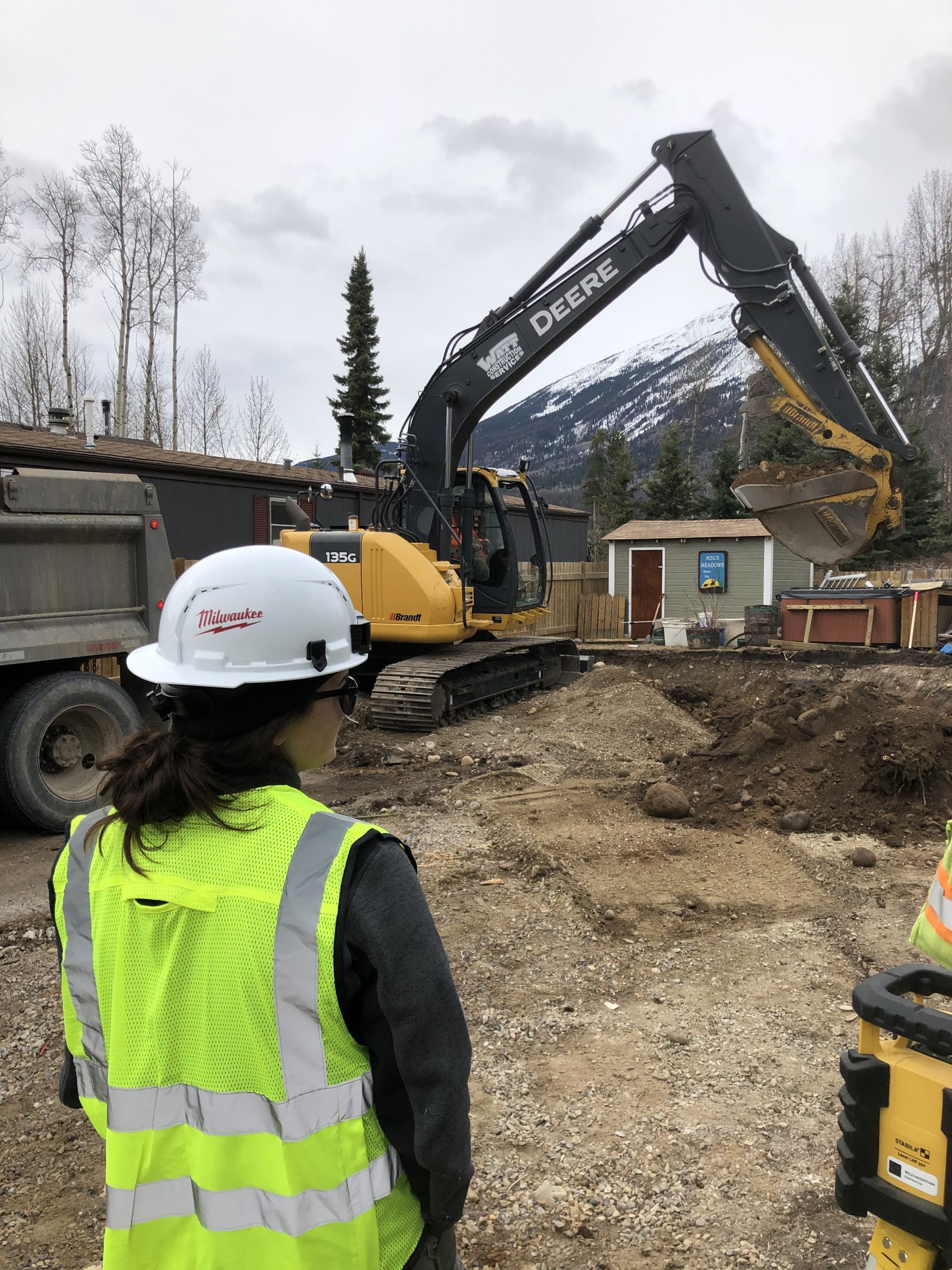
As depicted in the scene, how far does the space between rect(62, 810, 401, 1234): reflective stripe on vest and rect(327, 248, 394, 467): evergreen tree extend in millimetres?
36845

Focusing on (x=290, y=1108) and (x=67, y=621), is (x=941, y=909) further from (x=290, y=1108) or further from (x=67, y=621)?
(x=67, y=621)

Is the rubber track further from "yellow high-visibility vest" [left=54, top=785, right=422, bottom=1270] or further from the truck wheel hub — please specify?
"yellow high-visibility vest" [left=54, top=785, right=422, bottom=1270]

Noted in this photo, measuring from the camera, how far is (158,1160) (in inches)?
55.1

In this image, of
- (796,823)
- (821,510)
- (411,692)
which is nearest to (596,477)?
(411,692)

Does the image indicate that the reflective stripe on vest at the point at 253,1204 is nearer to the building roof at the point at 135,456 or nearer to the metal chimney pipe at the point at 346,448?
the building roof at the point at 135,456

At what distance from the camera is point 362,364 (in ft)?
126

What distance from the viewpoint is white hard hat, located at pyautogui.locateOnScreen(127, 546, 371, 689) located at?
1585mm

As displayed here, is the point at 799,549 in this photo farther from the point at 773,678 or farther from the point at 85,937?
the point at 85,937

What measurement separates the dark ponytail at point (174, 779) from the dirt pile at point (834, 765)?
6179mm

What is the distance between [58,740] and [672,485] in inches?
1069

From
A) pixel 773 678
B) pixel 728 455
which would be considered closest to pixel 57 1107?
pixel 773 678

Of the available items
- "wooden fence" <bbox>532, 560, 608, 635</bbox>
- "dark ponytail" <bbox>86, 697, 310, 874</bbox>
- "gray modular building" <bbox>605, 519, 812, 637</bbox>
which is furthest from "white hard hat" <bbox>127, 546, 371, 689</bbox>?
"gray modular building" <bbox>605, 519, 812, 637</bbox>

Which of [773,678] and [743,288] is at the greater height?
[743,288]

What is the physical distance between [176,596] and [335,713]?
1.26 feet
